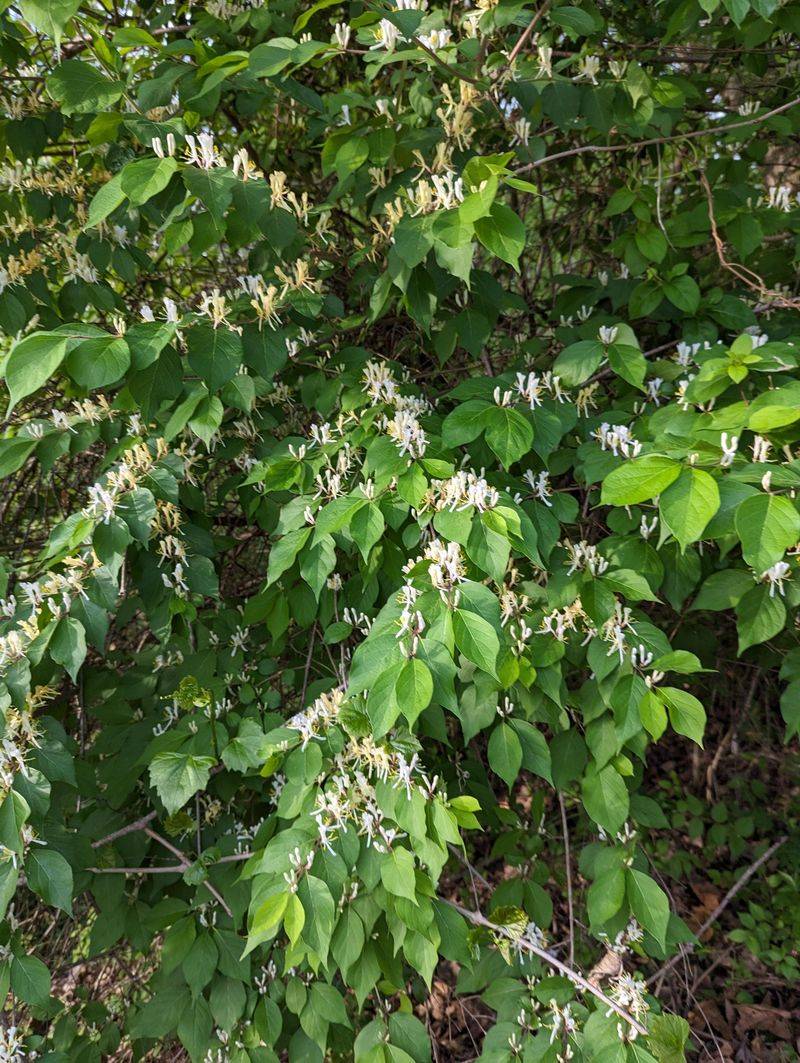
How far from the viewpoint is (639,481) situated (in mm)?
1291

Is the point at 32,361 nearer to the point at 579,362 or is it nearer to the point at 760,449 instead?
the point at 579,362

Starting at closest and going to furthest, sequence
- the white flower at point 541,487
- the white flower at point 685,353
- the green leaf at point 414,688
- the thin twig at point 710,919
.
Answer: the green leaf at point 414,688 < the white flower at point 541,487 < the white flower at point 685,353 < the thin twig at point 710,919

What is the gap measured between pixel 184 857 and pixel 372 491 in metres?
1.26

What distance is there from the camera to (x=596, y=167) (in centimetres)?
317

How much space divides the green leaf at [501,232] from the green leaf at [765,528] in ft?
2.08

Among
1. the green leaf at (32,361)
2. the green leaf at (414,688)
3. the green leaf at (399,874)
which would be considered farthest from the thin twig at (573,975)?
the green leaf at (32,361)

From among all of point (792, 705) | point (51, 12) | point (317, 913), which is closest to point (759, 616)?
point (792, 705)

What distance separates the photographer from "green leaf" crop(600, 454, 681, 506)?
1.27 meters

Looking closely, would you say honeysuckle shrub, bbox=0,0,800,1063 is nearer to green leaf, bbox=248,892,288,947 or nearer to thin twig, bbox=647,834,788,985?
green leaf, bbox=248,892,288,947

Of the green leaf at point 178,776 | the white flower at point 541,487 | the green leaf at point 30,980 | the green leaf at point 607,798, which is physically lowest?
the green leaf at point 30,980

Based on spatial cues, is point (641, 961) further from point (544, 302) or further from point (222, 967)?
point (544, 302)

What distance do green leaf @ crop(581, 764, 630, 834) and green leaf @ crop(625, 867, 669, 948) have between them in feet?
0.48

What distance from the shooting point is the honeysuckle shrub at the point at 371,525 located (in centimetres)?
143

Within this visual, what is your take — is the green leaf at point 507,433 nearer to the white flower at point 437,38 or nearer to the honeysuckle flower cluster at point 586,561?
the honeysuckle flower cluster at point 586,561
